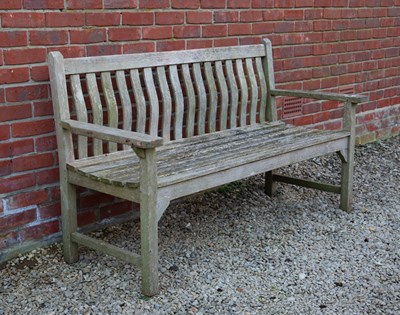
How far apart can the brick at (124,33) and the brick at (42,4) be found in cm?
37

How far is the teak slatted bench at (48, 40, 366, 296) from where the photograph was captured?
2.92 m

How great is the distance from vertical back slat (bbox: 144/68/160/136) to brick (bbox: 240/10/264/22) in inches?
42.3

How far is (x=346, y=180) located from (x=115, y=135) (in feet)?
6.32

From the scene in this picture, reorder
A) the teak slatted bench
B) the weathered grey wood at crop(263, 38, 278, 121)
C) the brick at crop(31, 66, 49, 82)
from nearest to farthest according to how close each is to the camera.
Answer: the teak slatted bench < the brick at crop(31, 66, 49, 82) < the weathered grey wood at crop(263, 38, 278, 121)

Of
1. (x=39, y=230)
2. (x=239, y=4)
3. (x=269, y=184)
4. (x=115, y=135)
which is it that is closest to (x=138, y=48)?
(x=239, y=4)

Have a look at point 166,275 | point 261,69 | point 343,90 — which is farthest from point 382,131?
point 166,275

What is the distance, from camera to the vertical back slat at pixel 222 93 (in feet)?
13.4

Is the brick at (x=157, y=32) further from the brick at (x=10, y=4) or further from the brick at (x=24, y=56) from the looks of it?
the brick at (x=10, y=4)

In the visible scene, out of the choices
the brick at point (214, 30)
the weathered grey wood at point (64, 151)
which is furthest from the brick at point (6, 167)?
the brick at point (214, 30)

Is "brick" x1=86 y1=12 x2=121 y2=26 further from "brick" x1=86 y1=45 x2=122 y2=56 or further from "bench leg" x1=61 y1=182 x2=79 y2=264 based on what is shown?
"bench leg" x1=61 y1=182 x2=79 y2=264

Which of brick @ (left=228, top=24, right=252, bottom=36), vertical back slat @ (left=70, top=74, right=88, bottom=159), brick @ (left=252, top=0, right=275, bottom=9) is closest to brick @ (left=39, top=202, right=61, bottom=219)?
vertical back slat @ (left=70, top=74, right=88, bottom=159)

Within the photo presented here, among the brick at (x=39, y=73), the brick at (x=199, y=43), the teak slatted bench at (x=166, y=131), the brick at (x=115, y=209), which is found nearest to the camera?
the teak slatted bench at (x=166, y=131)

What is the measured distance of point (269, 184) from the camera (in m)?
4.51

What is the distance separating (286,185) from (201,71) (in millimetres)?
1131
